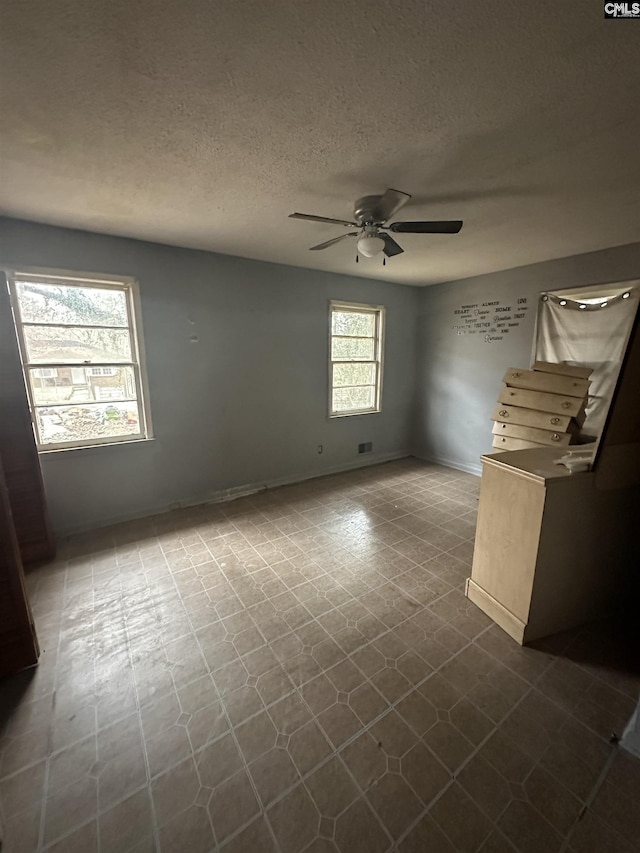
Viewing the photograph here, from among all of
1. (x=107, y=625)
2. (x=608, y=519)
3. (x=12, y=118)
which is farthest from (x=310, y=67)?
(x=107, y=625)

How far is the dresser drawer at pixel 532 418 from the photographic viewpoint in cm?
280

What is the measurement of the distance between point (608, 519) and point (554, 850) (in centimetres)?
143

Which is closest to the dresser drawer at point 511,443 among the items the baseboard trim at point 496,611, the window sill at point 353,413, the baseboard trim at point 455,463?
the baseboard trim at point 455,463

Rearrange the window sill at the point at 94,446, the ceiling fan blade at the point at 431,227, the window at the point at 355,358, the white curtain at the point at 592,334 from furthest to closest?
the window at the point at 355,358
the white curtain at the point at 592,334
the window sill at the point at 94,446
the ceiling fan blade at the point at 431,227

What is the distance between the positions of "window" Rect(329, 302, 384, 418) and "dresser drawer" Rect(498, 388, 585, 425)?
6.07 ft

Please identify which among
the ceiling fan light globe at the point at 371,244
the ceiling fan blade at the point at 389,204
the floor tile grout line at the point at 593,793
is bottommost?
the floor tile grout line at the point at 593,793

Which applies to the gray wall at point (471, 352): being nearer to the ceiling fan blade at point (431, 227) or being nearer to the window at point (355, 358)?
the window at point (355, 358)

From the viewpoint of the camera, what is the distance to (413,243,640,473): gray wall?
3188mm

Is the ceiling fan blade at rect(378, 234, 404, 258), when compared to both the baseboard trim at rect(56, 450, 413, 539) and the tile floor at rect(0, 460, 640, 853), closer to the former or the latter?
the tile floor at rect(0, 460, 640, 853)

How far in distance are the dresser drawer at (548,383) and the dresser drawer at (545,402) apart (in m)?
0.04

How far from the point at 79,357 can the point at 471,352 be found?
4303 mm

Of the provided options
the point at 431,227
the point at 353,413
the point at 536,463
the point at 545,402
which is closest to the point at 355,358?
the point at 353,413

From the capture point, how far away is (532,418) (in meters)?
2.98

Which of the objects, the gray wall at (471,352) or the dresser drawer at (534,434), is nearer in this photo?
the dresser drawer at (534,434)
